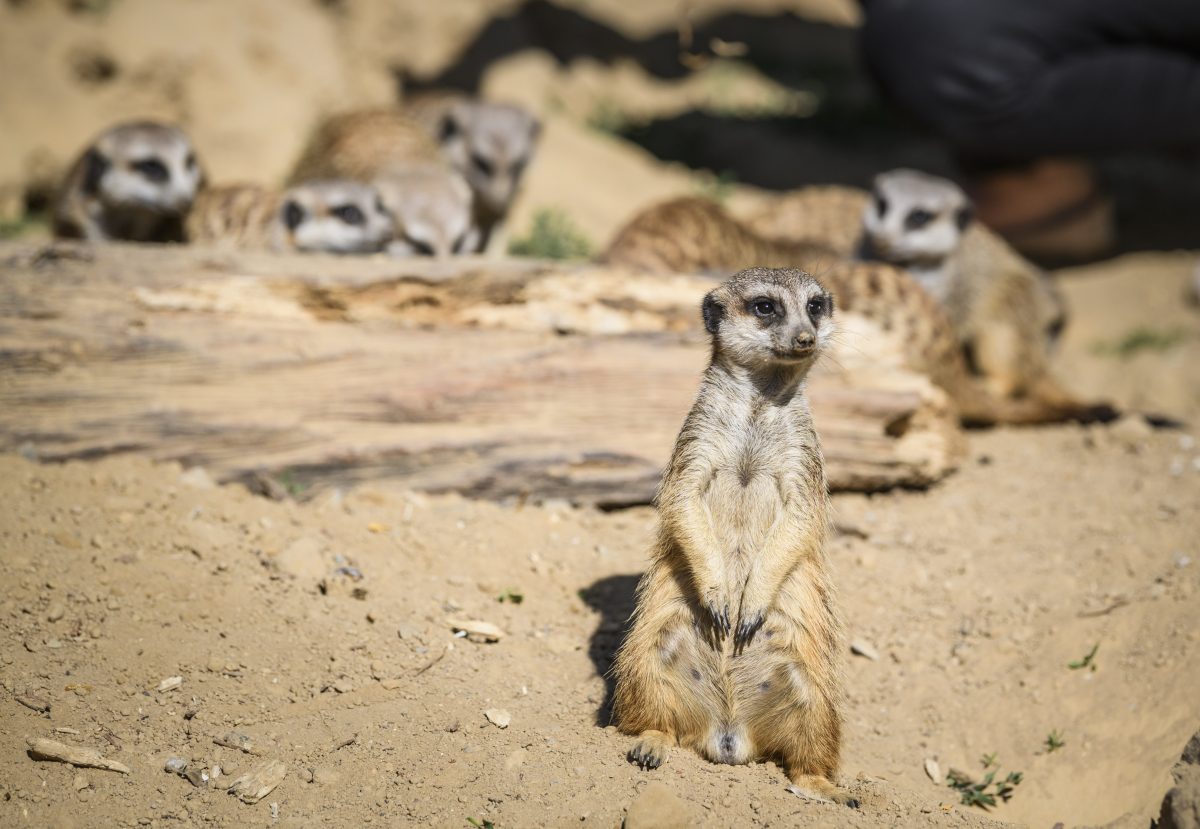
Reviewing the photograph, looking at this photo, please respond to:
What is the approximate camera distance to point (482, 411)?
3287 mm

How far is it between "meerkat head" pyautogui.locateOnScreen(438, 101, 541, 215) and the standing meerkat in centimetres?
361

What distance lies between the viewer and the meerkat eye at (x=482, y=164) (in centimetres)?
584

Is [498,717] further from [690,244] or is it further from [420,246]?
[420,246]

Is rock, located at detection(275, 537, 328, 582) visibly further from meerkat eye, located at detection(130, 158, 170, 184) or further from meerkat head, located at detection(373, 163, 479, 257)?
meerkat eye, located at detection(130, 158, 170, 184)

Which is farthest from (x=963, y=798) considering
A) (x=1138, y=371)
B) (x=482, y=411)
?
(x=1138, y=371)

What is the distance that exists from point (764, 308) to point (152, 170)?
3420 mm

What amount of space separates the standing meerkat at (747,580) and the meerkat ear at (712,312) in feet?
0.13

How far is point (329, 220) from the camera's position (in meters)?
4.67

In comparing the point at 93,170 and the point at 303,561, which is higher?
the point at 93,170

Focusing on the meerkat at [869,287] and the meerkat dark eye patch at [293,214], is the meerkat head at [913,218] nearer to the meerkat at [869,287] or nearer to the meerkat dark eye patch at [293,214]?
the meerkat at [869,287]

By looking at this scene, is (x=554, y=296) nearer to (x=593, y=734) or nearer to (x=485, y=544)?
(x=485, y=544)

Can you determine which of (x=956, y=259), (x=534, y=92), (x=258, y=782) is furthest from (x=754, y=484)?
(x=534, y=92)

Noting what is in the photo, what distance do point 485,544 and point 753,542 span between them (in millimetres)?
957

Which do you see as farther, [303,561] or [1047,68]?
[1047,68]
